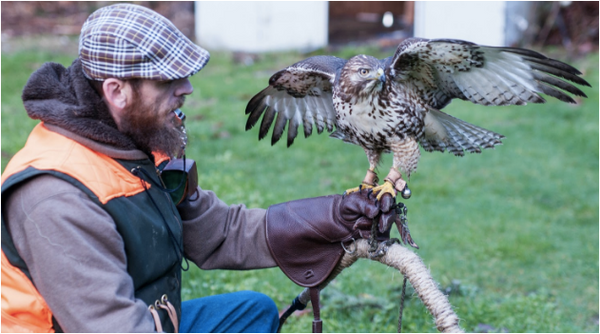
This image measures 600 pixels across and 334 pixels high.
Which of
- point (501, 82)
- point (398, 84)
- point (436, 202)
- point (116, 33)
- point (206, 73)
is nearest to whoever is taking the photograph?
point (116, 33)

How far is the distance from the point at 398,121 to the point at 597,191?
4056 mm

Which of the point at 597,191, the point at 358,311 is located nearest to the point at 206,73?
the point at 597,191

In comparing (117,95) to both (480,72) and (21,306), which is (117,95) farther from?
(480,72)

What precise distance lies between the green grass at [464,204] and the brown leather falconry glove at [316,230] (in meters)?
0.45

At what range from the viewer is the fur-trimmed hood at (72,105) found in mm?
1854

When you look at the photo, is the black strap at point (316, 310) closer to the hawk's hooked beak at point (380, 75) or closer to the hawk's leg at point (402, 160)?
the hawk's leg at point (402, 160)

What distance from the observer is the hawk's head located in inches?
94.8

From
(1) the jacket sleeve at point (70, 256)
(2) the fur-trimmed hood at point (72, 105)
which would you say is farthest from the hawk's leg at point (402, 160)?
(1) the jacket sleeve at point (70, 256)

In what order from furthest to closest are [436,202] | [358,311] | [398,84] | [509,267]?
[436,202]
[509,267]
[358,311]
[398,84]

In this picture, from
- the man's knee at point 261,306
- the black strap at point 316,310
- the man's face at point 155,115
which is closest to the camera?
the man's face at point 155,115

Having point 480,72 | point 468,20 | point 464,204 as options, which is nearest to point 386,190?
point 480,72

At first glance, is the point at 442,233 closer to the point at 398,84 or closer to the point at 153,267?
the point at 398,84

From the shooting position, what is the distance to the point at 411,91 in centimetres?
259

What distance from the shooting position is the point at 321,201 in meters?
2.43
